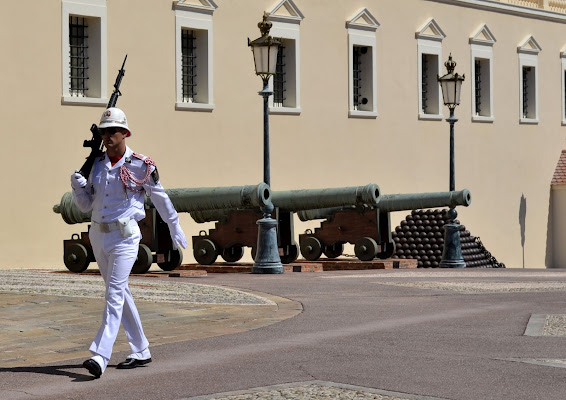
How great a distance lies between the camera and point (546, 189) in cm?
3544

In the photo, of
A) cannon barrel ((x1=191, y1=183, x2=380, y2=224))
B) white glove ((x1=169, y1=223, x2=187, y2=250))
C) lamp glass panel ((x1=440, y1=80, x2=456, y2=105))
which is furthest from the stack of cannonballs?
white glove ((x1=169, y1=223, x2=187, y2=250))

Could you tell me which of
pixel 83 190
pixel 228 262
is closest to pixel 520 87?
pixel 228 262

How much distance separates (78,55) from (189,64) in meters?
2.85

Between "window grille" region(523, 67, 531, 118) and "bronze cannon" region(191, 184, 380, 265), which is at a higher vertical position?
"window grille" region(523, 67, 531, 118)

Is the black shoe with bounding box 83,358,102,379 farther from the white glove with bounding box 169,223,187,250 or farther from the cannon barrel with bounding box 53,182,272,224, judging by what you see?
the cannon barrel with bounding box 53,182,272,224

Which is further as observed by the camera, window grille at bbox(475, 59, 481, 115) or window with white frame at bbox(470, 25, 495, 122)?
A: window grille at bbox(475, 59, 481, 115)

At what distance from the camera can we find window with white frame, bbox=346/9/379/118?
93.0 feet

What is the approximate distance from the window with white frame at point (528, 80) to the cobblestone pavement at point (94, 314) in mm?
20675

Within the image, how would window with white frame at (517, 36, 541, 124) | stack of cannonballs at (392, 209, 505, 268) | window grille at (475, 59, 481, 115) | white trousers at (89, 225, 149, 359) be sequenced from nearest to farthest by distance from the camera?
white trousers at (89, 225, 149, 359) → stack of cannonballs at (392, 209, 505, 268) → window grille at (475, 59, 481, 115) → window with white frame at (517, 36, 541, 124)

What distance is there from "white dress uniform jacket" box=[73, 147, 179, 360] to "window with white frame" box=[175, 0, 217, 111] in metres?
16.0

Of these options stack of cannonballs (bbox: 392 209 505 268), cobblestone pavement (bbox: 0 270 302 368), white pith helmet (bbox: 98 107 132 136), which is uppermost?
white pith helmet (bbox: 98 107 132 136)

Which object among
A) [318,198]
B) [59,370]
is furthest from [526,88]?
[59,370]

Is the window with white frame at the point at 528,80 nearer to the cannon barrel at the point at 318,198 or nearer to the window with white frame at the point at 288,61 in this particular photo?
the window with white frame at the point at 288,61

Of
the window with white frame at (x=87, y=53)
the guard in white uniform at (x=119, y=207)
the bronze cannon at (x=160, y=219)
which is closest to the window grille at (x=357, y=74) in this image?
the window with white frame at (x=87, y=53)
